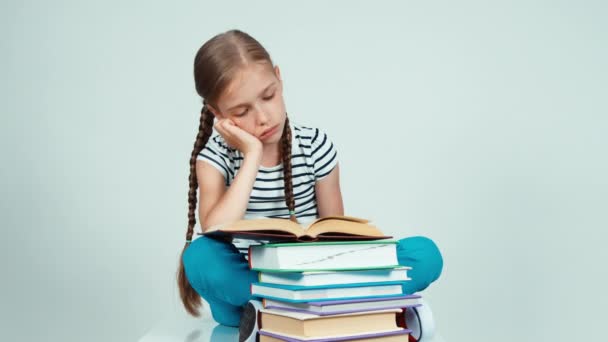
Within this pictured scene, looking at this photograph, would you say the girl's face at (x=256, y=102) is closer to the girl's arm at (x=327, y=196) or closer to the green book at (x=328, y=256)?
the girl's arm at (x=327, y=196)

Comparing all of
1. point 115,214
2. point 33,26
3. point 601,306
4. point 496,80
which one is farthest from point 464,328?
point 33,26

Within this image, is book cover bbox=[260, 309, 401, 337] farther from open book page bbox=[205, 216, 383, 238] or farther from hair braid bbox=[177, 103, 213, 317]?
hair braid bbox=[177, 103, 213, 317]

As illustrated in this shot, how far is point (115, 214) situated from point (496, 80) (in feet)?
4.95

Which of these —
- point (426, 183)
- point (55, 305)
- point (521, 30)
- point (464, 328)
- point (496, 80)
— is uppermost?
point (521, 30)

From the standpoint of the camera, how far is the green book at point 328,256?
A: 1.30 meters

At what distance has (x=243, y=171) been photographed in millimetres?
1801

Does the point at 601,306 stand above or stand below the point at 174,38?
below

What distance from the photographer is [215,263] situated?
5.41 feet

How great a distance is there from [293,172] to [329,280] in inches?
33.6

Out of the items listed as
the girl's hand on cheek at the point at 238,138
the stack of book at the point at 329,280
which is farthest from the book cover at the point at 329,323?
the girl's hand on cheek at the point at 238,138

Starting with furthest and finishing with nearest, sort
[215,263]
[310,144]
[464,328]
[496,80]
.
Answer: [496,80] → [464,328] → [310,144] → [215,263]

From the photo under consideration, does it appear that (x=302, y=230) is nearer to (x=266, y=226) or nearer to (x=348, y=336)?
(x=266, y=226)

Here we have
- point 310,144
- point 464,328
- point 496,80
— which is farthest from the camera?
point 496,80

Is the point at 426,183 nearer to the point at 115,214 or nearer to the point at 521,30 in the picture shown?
the point at 521,30
